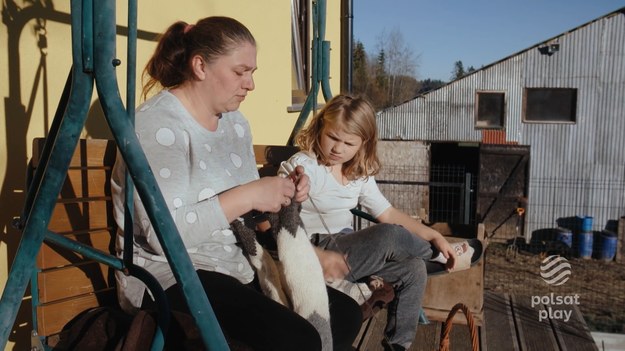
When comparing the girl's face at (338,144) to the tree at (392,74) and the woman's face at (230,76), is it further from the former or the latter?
the tree at (392,74)

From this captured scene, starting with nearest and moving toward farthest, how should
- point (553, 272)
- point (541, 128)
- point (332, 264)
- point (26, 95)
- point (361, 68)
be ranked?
point (26, 95) → point (332, 264) → point (553, 272) → point (541, 128) → point (361, 68)

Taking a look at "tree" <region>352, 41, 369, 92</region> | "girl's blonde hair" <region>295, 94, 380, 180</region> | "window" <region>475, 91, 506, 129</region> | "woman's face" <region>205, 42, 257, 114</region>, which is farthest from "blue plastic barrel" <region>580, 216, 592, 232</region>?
"tree" <region>352, 41, 369, 92</region>

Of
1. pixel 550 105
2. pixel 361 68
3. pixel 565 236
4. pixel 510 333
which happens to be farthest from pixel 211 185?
pixel 361 68

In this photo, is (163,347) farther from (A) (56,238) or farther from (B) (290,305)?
(B) (290,305)

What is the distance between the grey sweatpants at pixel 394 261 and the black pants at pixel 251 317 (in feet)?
1.89

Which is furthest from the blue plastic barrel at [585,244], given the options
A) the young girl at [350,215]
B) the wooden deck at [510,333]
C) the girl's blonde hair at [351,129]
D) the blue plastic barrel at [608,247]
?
the girl's blonde hair at [351,129]

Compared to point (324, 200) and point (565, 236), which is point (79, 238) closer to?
point (324, 200)

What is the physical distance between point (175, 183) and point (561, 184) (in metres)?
19.0

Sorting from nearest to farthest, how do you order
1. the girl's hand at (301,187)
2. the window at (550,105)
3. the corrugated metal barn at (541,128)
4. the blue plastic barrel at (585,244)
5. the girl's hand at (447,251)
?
the girl's hand at (301,187), the girl's hand at (447,251), the blue plastic barrel at (585,244), the corrugated metal barn at (541,128), the window at (550,105)

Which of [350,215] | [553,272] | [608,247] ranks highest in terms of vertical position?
[350,215]

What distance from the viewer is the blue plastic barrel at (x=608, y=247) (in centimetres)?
1673

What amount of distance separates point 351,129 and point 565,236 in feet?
53.8

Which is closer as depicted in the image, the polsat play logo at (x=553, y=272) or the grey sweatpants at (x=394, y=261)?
Result: the grey sweatpants at (x=394, y=261)

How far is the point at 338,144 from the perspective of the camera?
7.41 ft
